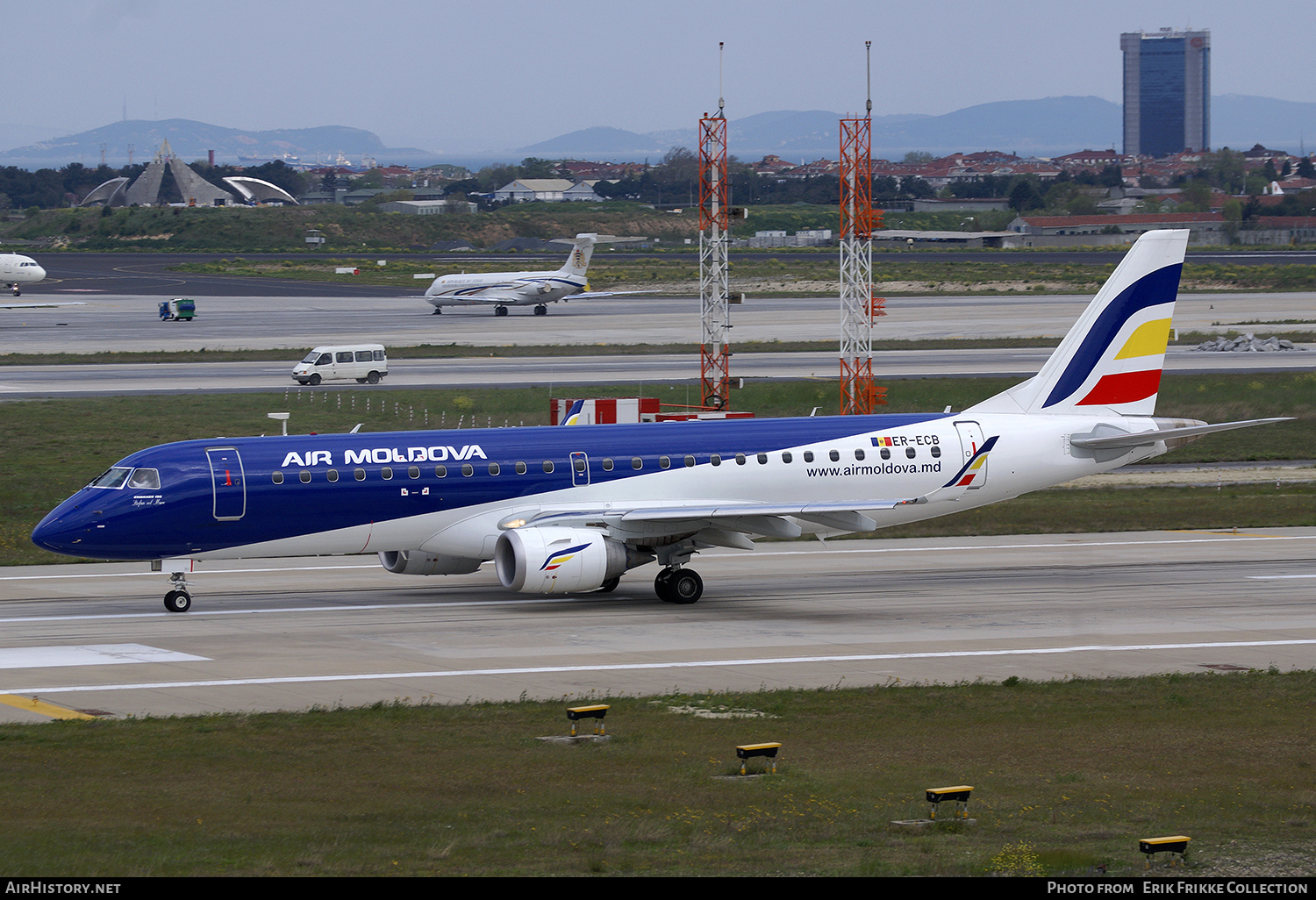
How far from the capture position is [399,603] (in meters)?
34.6

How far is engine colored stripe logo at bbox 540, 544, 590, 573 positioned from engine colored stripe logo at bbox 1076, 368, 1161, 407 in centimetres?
1492

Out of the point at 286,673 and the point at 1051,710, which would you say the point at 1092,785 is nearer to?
the point at 1051,710

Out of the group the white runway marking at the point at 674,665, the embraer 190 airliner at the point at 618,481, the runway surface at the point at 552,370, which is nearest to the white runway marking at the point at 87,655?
the white runway marking at the point at 674,665

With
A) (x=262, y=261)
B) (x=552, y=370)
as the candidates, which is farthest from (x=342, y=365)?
(x=262, y=261)

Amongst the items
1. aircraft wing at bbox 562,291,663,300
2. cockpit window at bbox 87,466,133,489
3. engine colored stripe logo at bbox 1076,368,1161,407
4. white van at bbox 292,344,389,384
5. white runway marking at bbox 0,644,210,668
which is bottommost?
white runway marking at bbox 0,644,210,668

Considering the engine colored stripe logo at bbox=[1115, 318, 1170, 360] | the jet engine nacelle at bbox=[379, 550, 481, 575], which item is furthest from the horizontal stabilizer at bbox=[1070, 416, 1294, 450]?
the jet engine nacelle at bbox=[379, 550, 481, 575]

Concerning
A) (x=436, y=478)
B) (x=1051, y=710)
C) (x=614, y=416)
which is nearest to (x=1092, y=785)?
(x=1051, y=710)

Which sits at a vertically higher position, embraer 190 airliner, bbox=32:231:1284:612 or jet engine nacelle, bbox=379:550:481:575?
embraer 190 airliner, bbox=32:231:1284:612

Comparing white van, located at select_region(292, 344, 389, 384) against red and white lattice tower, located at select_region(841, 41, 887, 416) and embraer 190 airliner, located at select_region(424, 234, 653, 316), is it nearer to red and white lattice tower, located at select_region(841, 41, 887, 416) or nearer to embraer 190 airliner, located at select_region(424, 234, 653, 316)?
red and white lattice tower, located at select_region(841, 41, 887, 416)

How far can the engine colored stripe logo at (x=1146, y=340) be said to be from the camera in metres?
39.2

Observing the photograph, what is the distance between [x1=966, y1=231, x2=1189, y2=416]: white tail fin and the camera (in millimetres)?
38969

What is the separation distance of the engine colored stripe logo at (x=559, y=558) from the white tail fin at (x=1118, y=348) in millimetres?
12661

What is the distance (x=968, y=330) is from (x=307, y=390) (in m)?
50.3

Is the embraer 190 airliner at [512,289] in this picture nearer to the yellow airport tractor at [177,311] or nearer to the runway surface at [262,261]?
the yellow airport tractor at [177,311]
